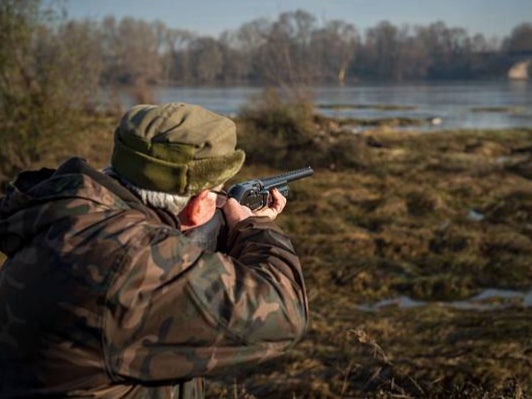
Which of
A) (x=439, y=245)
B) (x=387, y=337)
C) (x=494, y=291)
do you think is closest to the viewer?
(x=387, y=337)

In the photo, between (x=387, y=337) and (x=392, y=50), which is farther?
(x=392, y=50)

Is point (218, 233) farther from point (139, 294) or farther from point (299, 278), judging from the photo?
point (139, 294)

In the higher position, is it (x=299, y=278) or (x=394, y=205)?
(x=299, y=278)

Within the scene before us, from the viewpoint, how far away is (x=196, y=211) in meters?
2.06

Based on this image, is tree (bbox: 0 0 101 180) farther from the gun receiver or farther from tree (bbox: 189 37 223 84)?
tree (bbox: 189 37 223 84)

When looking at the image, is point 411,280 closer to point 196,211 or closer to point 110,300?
point 196,211

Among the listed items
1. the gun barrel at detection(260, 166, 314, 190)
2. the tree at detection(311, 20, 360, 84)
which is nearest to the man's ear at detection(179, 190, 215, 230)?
the gun barrel at detection(260, 166, 314, 190)

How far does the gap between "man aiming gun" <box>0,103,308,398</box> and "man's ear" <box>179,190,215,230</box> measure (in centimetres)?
9

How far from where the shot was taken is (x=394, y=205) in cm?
1288

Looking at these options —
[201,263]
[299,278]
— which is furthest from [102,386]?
[299,278]

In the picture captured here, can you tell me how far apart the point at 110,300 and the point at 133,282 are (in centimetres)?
7

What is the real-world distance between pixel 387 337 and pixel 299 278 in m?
4.92

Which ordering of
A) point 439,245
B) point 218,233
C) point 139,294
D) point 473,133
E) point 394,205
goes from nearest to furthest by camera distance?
point 139,294 → point 218,233 → point 439,245 → point 394,205 → point 473,133

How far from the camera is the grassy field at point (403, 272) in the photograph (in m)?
5.08
